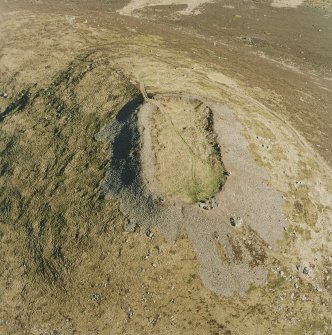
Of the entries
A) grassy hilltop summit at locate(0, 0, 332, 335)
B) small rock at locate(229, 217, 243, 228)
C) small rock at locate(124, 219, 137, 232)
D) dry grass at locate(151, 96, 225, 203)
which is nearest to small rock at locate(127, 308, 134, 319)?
grassy hilltop summit at locate(0, 0, 332, 335)

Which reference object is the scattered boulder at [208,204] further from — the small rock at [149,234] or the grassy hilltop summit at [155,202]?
the small rock at [149,234]

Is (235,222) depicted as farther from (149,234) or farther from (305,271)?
(149,234)

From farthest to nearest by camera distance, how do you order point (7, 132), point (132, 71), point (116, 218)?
1. point (132, 71)
2. point (7, 132)
3. point (116, 218)

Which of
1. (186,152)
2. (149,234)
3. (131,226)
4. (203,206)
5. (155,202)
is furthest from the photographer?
(186,152)

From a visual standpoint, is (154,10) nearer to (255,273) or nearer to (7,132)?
(7,132)

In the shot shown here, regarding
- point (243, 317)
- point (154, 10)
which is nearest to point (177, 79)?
point (243, 317)

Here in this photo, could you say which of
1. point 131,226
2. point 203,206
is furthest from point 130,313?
point 203,206

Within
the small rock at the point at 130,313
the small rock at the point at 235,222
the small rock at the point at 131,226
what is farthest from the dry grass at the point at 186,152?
the small rock at the point at 130,313

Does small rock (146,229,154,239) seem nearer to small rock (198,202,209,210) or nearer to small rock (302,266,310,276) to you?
small rock (198,202,209,210)
